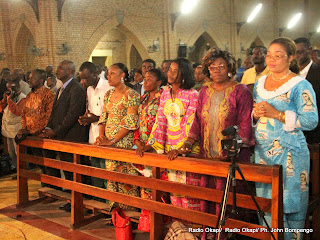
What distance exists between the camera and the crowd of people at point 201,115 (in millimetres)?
2730

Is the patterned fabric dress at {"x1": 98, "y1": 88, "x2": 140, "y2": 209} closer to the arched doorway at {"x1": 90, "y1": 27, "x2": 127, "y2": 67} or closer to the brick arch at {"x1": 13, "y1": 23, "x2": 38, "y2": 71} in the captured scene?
the brick arch at {"x1": 13, "y1": 23, "x2": 38, "y2": 71}

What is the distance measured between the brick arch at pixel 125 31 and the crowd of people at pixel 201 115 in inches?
329

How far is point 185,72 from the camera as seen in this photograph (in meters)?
3.39

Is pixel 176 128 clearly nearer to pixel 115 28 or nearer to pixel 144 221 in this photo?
pixel 144 221

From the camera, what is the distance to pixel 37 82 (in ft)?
16.6

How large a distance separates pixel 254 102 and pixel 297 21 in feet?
76.7

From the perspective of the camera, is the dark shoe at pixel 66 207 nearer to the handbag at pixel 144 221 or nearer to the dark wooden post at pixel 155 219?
the handbag at pixel 144 221

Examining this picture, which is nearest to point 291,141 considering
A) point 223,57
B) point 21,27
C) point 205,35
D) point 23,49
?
point 223,57

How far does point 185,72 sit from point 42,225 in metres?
2.53

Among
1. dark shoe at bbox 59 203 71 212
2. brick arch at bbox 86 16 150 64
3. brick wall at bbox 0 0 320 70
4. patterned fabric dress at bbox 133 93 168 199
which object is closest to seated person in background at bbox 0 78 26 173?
dark shoe at bbox 59 203 71 212

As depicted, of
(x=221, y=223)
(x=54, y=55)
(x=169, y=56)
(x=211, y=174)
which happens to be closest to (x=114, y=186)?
(x=211, y=174)

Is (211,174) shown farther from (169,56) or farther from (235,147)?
(169,56)

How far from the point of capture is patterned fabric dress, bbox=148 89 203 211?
334 cm

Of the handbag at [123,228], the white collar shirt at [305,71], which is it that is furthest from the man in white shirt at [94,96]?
the white collar shirt at [305,71]
